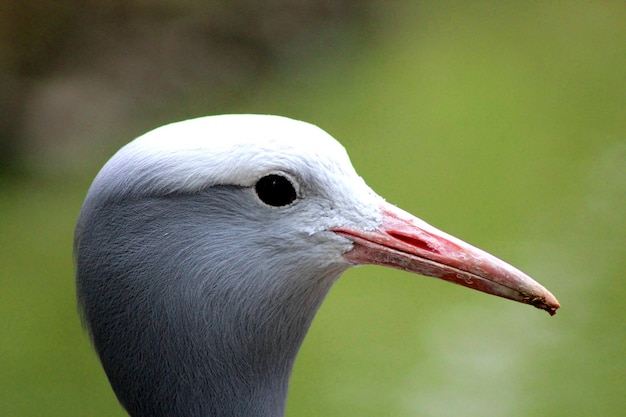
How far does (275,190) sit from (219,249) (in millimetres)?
126

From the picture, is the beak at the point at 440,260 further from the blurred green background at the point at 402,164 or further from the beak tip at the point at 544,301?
the blurred green background at the point at 402,164

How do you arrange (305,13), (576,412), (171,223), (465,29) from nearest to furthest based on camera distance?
(171,223) < (576,412) < (305,13) < (465,29)

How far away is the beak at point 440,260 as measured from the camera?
129 centimetres

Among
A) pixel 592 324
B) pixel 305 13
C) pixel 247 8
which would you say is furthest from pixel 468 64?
pixel 592 324

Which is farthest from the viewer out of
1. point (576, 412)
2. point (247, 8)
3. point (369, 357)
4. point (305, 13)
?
point (305, 13)

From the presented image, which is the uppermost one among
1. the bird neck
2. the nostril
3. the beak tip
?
the nostril

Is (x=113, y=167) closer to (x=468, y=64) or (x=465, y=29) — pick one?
(x=468, y=64)

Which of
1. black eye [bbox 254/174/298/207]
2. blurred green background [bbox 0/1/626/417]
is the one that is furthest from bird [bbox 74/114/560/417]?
blurred green background [bbox 0/1/626/417]

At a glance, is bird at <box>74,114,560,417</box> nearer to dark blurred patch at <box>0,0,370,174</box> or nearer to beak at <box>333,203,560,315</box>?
beak at <box>333,203,560,315</box>

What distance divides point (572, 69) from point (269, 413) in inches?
149

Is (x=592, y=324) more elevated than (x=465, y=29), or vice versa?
(x=465, y=29)

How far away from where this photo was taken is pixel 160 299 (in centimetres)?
127

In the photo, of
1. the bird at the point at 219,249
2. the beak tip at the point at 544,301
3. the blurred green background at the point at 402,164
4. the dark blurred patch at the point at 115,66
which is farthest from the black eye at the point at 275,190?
the dark blurred patch at the point at 115,66

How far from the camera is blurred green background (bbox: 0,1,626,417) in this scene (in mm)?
3125
